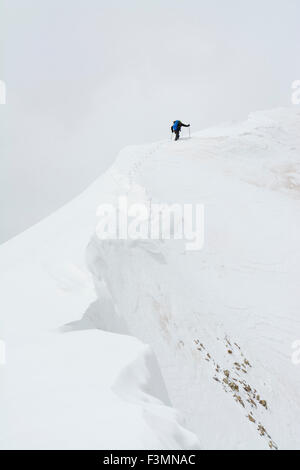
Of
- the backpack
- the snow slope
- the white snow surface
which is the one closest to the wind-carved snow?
the white snow surface

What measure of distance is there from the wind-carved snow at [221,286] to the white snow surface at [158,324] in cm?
6

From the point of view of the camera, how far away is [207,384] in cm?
877

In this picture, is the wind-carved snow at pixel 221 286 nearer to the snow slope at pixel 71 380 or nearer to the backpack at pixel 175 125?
the snow slope at pixel 71 380

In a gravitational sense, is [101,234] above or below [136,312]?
above

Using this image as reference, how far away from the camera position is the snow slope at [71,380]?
3.59 metres

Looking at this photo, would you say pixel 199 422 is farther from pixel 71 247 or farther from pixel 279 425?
pixel 71 247

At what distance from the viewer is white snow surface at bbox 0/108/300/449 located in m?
4.07

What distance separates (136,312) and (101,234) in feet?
11.3

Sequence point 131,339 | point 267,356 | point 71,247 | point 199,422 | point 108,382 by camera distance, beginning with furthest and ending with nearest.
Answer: point 267,356, point 71,247, point 199,422, point 131,339, point 108,382

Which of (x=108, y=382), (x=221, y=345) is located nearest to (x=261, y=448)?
(x=221, y=345)

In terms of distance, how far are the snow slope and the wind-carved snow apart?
107 cm

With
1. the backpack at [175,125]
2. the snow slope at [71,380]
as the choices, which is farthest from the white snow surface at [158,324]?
the backpack at [175,125]
